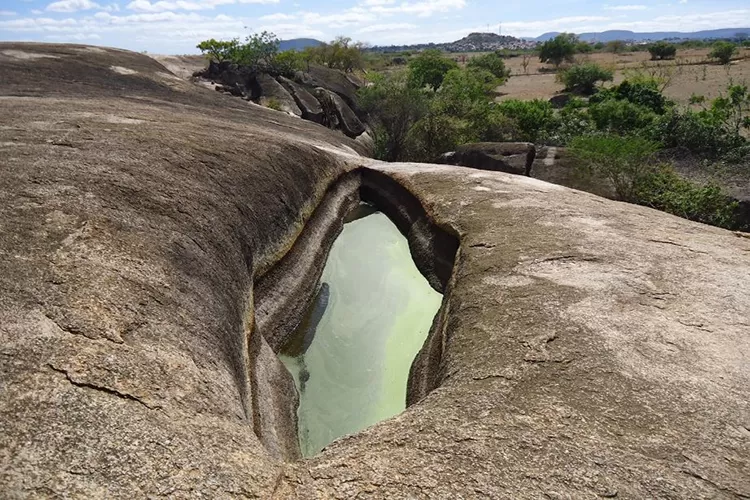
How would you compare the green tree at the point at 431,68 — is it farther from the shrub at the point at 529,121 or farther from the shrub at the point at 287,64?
the shrub at the point at 529,121

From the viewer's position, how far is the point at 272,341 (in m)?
14.4

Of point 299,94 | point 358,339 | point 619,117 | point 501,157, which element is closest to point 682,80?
point 619,117

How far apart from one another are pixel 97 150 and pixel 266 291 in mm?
5955

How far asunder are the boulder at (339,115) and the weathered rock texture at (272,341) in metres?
25.6

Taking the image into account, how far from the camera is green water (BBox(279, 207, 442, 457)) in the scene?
42.1 ft

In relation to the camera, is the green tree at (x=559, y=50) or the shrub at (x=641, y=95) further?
the green tree at (x=559, y=50)

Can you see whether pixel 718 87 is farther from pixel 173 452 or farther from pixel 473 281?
pixel 173 452

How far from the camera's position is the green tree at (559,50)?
12131 cm

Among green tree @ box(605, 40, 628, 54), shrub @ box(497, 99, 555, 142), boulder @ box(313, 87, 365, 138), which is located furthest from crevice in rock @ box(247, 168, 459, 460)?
green tree @ box(605, 40, 628, 54)

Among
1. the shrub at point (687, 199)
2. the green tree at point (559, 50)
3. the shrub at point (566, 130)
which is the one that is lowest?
the shrub at point (687, 199)

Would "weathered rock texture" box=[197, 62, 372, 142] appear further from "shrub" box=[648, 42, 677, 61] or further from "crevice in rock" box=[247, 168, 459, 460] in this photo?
"shrub" box=[648, 42, 677, 61]

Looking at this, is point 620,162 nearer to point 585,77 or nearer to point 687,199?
point 687,199

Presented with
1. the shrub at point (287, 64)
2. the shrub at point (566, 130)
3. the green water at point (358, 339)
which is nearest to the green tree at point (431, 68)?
the shrub at point (287, 64)

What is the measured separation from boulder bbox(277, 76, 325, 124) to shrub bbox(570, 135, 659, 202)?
22805 mm
